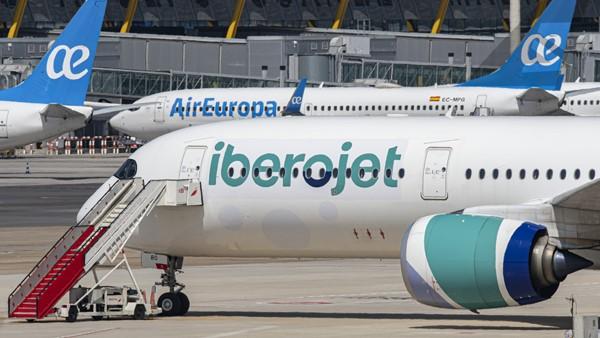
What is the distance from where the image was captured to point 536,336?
78.2 feet

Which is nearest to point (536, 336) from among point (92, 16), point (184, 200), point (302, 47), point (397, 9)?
point (184, 200)

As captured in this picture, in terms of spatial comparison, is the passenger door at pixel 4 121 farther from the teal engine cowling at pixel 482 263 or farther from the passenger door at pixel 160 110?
the teal engine cowling at pixel 482 263

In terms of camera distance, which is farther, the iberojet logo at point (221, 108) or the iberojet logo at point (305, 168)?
the iberojet logo at point (221, 108)

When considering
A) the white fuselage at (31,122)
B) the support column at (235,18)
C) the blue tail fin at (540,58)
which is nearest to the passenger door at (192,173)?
the white fuselage at (31,122)

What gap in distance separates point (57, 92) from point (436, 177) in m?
54.1

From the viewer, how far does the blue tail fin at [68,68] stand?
77.8 m

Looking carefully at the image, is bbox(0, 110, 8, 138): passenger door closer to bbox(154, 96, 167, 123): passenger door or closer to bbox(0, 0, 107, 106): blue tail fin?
bbox(0, 0, 107, 106): blue tail fin

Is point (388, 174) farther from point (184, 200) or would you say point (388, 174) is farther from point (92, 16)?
point (92, 16)

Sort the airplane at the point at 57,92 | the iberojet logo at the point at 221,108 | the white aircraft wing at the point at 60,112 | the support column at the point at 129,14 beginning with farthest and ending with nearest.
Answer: the support column at the point at 129,14 < the iberojet logo at the point at 221,108 < the airplane at the point at 57,92 < the white aircraft wing at the point at 60,112

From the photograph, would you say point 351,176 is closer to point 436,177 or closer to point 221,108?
point 436,177

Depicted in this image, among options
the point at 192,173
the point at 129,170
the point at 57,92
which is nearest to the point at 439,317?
the point at 192,173

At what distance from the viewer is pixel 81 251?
2706 cm

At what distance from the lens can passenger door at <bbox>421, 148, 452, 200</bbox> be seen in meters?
26.0

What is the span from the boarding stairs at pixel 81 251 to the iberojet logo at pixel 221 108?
171ft
